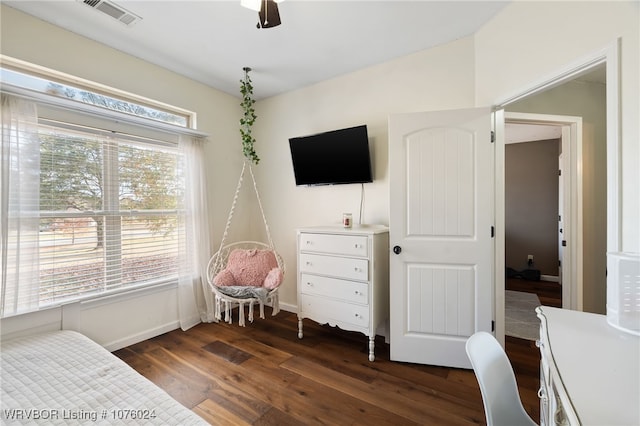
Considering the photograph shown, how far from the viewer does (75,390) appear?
120 centimetres

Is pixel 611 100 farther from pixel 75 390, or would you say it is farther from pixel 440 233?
pixel 75 390

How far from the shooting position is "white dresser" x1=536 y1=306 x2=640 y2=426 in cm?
60

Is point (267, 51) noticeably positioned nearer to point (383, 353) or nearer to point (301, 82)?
point (301, 82)

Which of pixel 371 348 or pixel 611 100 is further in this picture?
pixel 371 348

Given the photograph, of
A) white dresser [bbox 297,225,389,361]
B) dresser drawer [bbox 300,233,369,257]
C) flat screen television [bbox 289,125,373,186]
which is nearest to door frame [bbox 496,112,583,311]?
flat screen television [bbox 289,125,373,186]

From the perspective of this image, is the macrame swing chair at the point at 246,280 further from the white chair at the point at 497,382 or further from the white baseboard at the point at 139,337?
the white chair at the point at 497,382

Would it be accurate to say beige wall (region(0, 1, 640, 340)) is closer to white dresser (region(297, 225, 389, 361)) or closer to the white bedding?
white dresser (region(297, 225, 389, 361))

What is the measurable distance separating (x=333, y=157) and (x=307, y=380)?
202 cm

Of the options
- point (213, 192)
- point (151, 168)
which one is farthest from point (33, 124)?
point (213, 192)

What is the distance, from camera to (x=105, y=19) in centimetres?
203

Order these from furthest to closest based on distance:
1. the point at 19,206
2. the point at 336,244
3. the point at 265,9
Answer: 1. the point at 336,244
2. the point at 19,206
3. the point at 265,9

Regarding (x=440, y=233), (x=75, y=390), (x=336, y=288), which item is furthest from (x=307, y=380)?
(x=440, y=233)

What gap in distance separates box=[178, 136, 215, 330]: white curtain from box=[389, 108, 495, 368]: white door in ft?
6.61

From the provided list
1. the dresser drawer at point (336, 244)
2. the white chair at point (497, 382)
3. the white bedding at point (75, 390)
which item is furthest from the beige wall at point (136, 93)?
the white chair at point (497, 382)
